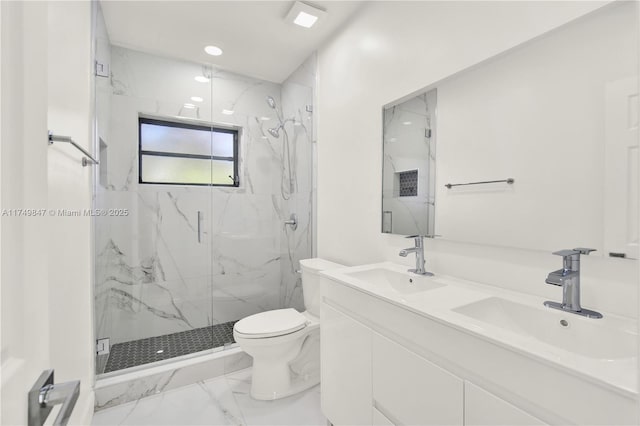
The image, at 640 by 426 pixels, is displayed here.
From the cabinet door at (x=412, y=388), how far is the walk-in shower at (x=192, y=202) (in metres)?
1.42

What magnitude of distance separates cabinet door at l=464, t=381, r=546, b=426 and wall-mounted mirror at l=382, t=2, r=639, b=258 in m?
0.58

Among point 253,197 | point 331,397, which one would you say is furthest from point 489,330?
point 253,197

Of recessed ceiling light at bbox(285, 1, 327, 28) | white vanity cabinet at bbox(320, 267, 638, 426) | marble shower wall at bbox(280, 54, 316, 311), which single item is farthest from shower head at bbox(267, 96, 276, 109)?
white vanity cabinet at bbox(320, 267, 638, 426)

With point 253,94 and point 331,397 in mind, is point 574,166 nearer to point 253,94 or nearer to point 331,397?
point 331,397

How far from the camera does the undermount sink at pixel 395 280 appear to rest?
55.9 inches

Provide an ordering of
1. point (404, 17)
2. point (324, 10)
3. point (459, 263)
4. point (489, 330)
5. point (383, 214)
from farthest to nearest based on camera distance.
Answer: point (324, 10) → point (383, 214) → point (404, 17) → point (459, 263) → point (489, 330)

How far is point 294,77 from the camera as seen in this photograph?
2875mm

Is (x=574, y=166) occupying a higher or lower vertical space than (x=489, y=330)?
higher

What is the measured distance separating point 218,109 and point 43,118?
8.04 ft

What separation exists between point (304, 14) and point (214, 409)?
261cm

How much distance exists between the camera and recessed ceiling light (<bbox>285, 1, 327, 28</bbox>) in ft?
6.33

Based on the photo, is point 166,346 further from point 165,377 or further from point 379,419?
point 379,419

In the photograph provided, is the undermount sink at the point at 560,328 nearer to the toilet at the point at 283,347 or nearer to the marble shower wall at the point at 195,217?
the toilet at the point at 283,347

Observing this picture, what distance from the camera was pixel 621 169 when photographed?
893 millimetres
